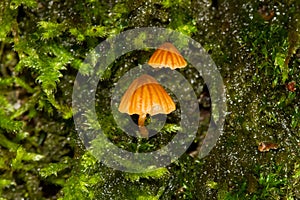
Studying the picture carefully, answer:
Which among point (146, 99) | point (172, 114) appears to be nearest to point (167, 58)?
point (146, 99)

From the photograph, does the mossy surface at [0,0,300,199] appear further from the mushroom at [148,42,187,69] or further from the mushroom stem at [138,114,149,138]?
the mushroom at [148,42,187,69]

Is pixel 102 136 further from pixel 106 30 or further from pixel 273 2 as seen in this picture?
pixel 273 2

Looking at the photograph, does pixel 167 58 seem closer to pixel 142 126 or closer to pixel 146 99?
pixel 146 99

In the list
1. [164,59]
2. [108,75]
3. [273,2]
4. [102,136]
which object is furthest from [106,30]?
[273,2]

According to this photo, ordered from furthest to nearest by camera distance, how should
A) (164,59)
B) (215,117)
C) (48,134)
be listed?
1. (48,134)
2. (215,117)
3. (164,59)

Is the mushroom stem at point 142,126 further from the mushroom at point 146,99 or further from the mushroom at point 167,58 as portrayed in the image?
the mushroom at point 167,58
